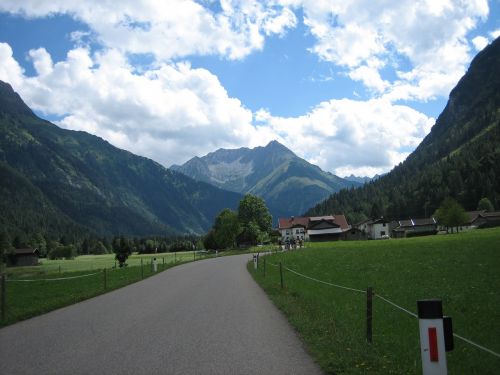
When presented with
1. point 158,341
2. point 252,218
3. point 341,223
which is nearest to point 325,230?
point 341,223

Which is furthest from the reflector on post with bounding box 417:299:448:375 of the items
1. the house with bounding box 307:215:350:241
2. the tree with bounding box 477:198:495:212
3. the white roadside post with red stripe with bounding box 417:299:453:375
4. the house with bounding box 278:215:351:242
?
the tree with bounding box 477:198:495:212

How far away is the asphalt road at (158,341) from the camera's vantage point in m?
8.41

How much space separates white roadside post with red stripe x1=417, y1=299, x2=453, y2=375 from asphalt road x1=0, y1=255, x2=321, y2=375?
8.60ft

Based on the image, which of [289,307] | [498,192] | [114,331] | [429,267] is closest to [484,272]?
[429,267]

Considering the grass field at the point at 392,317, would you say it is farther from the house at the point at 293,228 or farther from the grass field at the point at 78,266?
the house at the point at 293,228

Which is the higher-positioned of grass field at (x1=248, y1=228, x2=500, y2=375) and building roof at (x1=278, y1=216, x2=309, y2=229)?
building roof at (x1=278, y1=216, x2=309, y2=229)

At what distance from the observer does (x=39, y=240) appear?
183750mm

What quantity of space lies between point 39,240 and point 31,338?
19046cm

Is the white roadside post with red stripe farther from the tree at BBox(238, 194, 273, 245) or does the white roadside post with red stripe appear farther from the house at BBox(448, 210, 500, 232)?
the house at BBox(448, 210, 500, 232)

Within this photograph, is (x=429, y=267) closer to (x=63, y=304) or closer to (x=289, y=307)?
(x=289, y=307)

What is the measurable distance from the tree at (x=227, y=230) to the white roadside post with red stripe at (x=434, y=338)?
→ 10571cm

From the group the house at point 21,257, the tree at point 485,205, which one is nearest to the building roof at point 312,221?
the tree at point 485,205

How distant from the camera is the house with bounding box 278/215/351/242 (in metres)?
152

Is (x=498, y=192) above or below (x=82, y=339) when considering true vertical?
above
